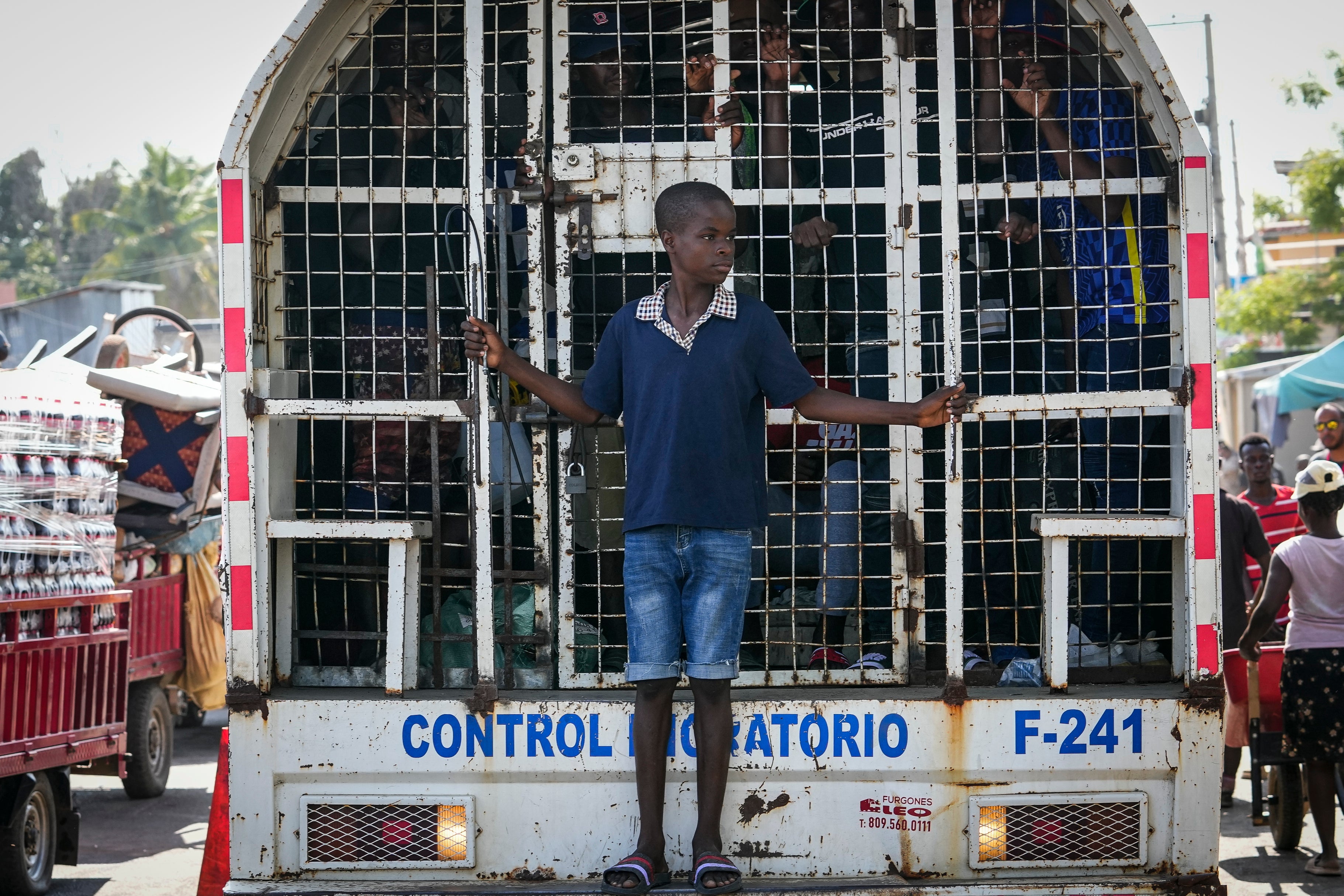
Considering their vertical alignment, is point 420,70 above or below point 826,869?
above

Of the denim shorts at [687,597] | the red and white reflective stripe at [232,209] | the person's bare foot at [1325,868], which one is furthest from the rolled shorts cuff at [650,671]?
the person's bare foot at [1325,868]

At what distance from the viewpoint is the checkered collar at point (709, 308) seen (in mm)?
3475

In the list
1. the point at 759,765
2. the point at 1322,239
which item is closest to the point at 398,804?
the point at 759,765

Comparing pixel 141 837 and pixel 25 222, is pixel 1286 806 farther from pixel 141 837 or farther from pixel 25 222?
pixel 25 222

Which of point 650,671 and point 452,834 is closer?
point 650,671

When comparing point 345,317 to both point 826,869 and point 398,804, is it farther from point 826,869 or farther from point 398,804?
point 826,869

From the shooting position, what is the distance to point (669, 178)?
12.8 ft

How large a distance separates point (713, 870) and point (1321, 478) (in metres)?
3.45

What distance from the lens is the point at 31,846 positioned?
581 centimetres

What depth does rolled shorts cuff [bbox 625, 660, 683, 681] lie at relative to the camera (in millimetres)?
3436

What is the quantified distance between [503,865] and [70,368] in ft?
13.7

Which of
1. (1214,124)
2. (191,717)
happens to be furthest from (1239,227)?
(191,717)

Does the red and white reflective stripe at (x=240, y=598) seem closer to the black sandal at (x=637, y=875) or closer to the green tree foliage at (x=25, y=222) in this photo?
the black sandal at (x=637, y=875)

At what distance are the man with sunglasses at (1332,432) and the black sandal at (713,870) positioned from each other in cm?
585
